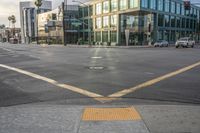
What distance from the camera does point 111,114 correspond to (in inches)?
253

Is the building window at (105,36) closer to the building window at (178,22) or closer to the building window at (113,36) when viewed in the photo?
the building window at (113,36)

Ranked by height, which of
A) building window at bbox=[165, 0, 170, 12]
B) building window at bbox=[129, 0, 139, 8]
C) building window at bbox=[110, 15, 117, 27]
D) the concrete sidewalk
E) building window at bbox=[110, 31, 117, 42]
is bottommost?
the concrete sidewalk

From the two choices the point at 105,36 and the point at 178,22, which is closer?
the point at 105,36

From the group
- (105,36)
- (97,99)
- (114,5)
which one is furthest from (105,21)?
(97,99)

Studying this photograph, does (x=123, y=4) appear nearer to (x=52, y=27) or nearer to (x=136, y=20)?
(x=136, y=20)

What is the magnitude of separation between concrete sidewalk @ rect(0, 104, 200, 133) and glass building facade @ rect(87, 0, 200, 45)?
56816 mm

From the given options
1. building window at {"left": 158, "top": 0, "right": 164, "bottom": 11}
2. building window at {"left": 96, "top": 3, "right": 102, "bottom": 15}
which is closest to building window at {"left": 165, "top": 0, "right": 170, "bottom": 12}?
building window at {"left": 158, "top": 0, "right": 164, "bottom": 11}

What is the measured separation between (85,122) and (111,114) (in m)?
0.83

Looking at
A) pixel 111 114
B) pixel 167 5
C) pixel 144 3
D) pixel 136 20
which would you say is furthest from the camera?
pixel 167 5

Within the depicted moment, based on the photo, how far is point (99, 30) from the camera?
7944cm

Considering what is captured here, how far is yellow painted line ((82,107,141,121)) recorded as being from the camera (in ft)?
19.9

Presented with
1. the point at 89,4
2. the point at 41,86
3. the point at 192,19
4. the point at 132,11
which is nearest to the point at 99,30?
the point at 89,4

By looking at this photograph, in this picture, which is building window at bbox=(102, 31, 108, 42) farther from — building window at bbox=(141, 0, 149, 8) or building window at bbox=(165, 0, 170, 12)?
building window at bbox=(165, 0, 170, 12)

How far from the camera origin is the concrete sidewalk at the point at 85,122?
17.5ft
